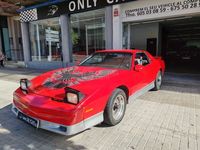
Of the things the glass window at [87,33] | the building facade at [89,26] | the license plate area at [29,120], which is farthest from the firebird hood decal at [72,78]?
the glass window at [87,33]

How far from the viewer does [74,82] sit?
10.5 feet

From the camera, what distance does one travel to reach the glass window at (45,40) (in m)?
12.2

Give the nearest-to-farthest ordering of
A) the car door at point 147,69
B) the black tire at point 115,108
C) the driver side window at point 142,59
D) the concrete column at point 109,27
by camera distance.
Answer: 1. the black tire at point 115,108
2. the driver side window at point 142,59
3. the car door at point 147,69
4. the concrete column at point 109,27

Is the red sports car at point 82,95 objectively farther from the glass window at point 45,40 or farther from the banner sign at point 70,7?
the glass window at point 45,40

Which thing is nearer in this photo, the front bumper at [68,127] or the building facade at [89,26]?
the front bumper at [68,127]

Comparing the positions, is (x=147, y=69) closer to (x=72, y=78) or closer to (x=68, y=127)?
(x=72, y=78)

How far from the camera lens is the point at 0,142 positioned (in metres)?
2.98

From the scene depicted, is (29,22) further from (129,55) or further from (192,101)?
(192,101)

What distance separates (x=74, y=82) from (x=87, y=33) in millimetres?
8511

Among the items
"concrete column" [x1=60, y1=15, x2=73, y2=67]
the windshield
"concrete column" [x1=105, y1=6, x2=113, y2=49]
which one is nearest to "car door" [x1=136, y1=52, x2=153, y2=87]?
the windshield

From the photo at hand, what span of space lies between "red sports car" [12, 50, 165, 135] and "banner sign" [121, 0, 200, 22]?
14.8ft

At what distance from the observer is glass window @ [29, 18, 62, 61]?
40.1 feet

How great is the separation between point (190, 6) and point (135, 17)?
242cm

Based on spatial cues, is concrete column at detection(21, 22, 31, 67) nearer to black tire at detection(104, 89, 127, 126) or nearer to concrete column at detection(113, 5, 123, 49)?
concrete column at detection(113, 5, 123, 49)
